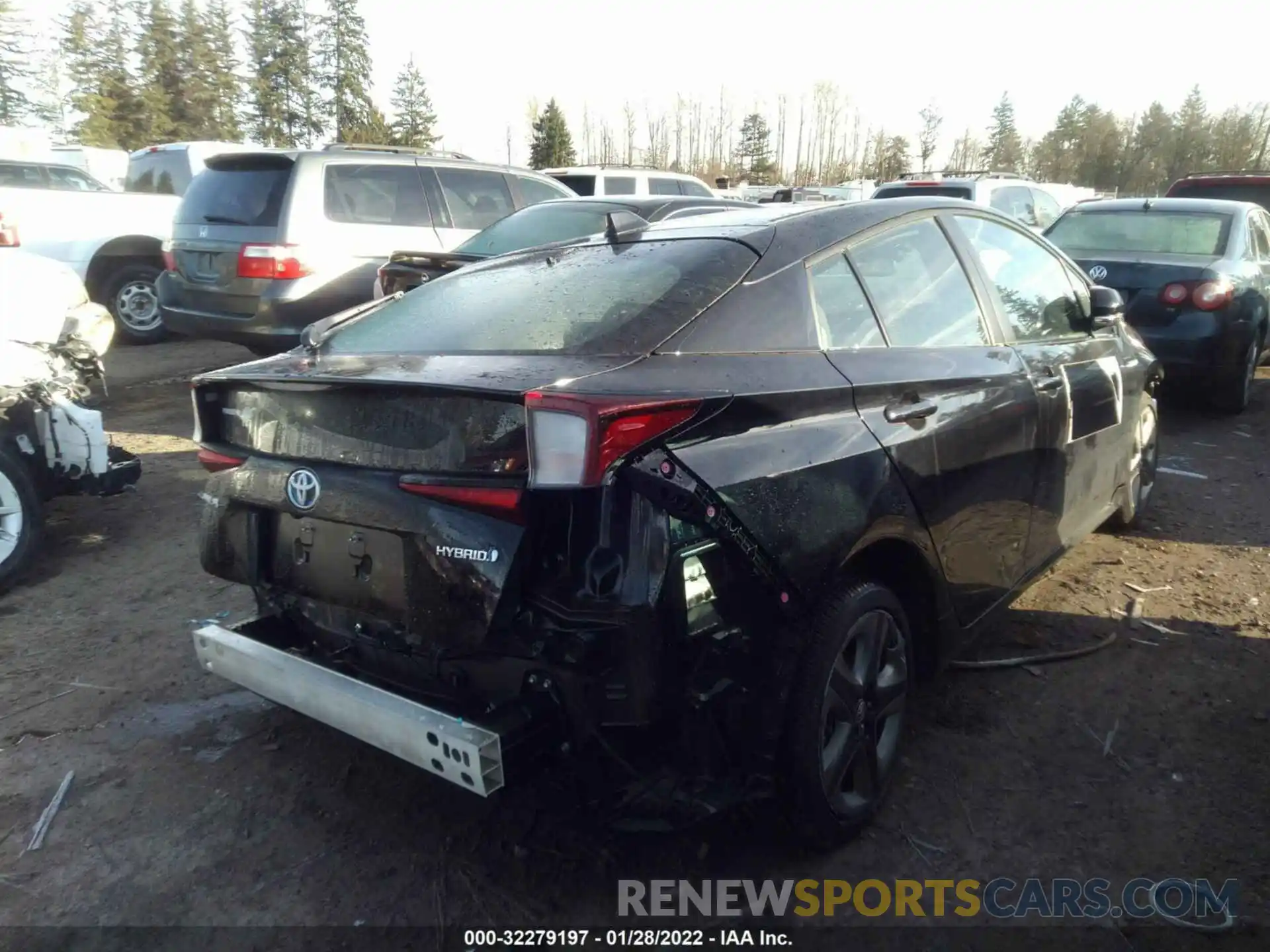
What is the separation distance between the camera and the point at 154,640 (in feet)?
12.5

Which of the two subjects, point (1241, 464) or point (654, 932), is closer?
point (654, 932)

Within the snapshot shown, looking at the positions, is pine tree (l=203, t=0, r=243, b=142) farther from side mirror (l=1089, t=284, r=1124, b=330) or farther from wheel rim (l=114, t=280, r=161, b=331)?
side mirror (l=1089, t=284, r=1124, b=330)

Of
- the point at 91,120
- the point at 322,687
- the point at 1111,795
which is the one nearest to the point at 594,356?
the point at 322,687

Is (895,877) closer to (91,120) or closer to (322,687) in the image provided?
(322,687)

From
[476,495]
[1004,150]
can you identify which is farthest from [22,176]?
[1004,150]

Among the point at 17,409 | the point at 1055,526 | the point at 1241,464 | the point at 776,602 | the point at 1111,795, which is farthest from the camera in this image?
the point at 1241,464

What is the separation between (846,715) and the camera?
8.28ft

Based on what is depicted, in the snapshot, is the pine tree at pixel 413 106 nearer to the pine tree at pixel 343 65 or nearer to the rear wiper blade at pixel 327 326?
the pine tree at pixel 343 65

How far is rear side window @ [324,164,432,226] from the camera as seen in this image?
7.68 m

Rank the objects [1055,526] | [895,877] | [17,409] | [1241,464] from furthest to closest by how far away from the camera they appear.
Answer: [1241,464] < [17,409] < [1055,526] < [895,877]

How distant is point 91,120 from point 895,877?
45.8 m

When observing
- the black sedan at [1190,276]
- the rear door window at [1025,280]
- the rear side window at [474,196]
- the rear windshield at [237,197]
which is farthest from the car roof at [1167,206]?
the rear windshield at [237,197]

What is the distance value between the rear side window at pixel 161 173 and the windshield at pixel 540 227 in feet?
21.5

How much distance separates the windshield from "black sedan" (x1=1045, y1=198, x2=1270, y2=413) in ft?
12.9
